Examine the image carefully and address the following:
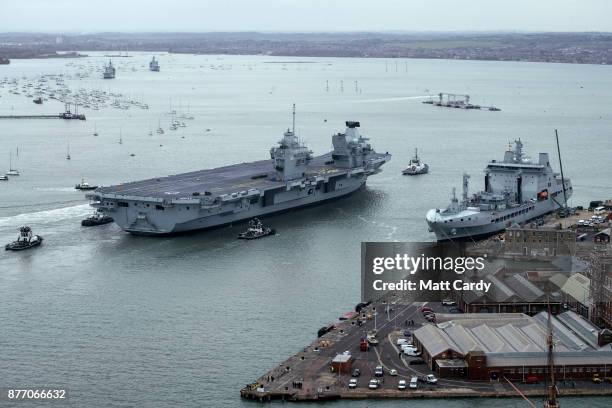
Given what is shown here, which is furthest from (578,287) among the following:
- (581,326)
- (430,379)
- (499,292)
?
(430,379)

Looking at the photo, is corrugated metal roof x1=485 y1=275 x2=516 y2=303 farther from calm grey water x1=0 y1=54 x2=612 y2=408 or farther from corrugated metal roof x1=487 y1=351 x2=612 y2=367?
corrugated metal roof x1=487 y1=351 x2=612 y2=367

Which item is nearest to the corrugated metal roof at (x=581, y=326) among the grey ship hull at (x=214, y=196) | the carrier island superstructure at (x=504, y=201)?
the carrier island superstructure at (x=504, y=201)

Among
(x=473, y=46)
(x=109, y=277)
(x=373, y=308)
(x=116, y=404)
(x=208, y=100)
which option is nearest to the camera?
(x=116, y=404)

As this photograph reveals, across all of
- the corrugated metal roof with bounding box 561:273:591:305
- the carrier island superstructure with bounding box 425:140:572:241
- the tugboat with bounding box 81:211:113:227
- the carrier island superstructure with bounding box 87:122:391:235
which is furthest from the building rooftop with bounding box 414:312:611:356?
the tugboat with bounding box 81:211:113:227

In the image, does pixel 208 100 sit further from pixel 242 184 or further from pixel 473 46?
pixel 473 46

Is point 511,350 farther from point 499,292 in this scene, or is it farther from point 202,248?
point 202,248

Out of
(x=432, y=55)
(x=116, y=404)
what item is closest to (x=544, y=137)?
(x=116, y=404)
